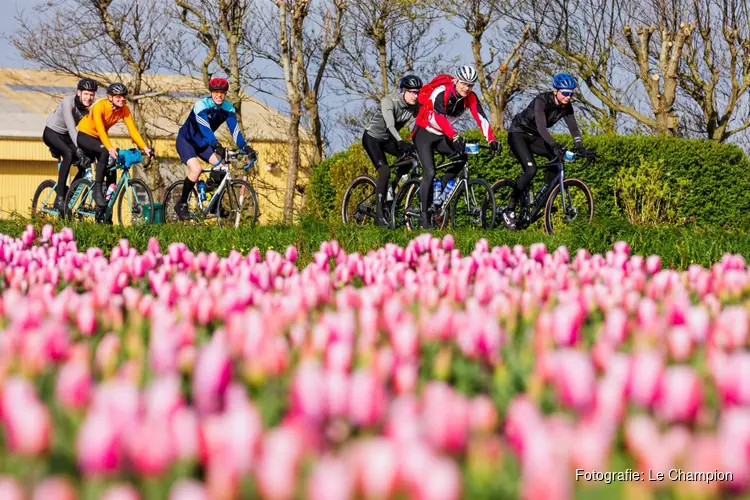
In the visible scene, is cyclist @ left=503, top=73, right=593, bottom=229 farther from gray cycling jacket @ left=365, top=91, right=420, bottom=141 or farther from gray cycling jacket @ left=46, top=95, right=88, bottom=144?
gray cycling jacket @ left=46, top=95, right=88, bottom=144

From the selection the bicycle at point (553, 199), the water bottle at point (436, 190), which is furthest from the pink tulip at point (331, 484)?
the water bottle at point (436, 190)

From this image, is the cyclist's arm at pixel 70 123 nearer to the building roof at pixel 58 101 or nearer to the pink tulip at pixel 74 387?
the pink tulip at pixel 74 387

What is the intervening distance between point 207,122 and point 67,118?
235 cm

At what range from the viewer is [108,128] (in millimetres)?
12000

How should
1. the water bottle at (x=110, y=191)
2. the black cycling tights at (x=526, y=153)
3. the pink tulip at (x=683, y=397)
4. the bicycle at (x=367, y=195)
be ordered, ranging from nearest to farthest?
the pink tulip at (x=683, y=397) < the black cycling tights at (x=526, y=153) < the bicycle at (x=367, y=195) < the water bottle at (x=110, y=191)

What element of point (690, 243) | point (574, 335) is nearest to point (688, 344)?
point (574, 335)

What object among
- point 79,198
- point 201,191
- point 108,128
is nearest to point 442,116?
point 201,191

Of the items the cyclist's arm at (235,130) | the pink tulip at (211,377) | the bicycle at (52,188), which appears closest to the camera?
the pink tulip at (211,377)

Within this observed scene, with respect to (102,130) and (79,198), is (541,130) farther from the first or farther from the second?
(79,198)

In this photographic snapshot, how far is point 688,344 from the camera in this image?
7.55 ft

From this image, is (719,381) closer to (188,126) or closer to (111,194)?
(188,126)

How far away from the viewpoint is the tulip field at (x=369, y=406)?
1.36 m

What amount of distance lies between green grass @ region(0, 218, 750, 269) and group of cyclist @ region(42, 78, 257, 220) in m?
2.83

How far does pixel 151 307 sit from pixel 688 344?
1691 mm
